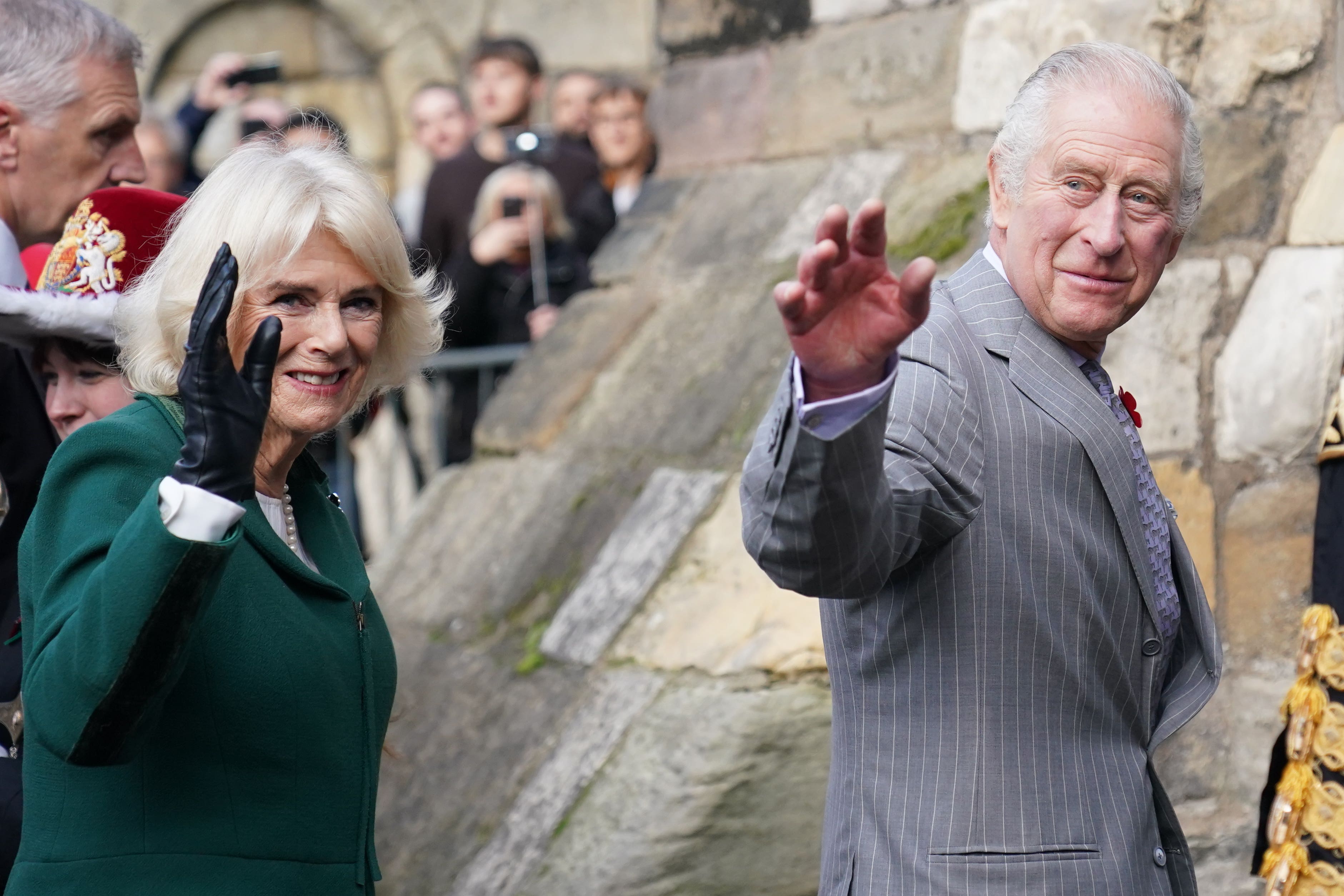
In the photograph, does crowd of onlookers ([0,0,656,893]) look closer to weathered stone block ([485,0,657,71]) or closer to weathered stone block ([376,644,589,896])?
weathered stone block ([376,644,589,896])

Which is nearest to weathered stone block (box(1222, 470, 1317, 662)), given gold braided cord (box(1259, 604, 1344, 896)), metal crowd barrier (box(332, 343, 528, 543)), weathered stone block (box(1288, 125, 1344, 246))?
weathered stone block (box(1288, 125, 1344, 246))

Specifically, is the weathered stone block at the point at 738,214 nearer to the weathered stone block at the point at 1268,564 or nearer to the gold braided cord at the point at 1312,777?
the weathered stone block at the point at 1268,564

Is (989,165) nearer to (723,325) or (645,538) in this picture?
(645,538)

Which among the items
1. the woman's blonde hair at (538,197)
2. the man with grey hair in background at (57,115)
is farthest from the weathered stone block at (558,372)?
the man with grey hair in background at (57,115)

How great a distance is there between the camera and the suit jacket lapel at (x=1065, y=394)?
182cm

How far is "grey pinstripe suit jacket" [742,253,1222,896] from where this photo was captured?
1.73 meters

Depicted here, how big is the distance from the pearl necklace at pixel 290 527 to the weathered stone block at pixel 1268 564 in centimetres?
181

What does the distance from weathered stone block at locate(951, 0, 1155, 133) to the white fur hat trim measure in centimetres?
193

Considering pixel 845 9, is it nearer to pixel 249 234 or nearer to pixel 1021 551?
pixel 249 234

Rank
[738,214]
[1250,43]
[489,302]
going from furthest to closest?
[489,302] < [738,214] < [1250,43]

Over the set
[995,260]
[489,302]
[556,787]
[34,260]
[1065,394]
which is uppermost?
[995,260]

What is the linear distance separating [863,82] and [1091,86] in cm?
214

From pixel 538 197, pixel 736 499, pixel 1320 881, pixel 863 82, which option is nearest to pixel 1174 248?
pixel 1320 881

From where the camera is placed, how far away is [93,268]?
2344mm
